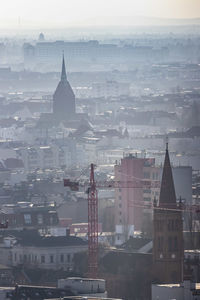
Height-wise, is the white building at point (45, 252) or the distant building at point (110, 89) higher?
the distant building at point (110, 89)

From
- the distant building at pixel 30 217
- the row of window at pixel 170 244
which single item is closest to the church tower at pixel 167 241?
the row of window at pixel 170 244

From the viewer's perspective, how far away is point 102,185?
42375 mm

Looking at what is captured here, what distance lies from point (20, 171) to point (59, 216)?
13828mm

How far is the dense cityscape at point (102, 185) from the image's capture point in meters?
30.5

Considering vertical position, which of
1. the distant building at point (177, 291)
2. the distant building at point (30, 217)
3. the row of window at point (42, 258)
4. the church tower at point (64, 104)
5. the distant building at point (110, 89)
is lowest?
the row of window at point (42, 258)

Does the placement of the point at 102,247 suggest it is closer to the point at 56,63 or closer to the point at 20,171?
the point at 20,171

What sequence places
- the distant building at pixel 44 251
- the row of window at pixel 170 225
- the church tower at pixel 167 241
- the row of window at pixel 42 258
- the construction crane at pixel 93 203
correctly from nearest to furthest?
the church tower at pixel 167 241 < the row of window at pixel 170 225 < the construction crane at pixel 93 203 < the distant building at pixel 44 251 < the row of window at pixel 42 258

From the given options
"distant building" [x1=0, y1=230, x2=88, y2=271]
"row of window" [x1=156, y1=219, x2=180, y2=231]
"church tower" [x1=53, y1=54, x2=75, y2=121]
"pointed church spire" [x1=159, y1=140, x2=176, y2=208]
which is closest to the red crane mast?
"distant building" [x1=0, y1=230, x2=88, y2=271]

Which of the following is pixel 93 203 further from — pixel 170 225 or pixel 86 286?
pixel 86 286

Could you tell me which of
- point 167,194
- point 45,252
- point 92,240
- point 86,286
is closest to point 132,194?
point 45,252

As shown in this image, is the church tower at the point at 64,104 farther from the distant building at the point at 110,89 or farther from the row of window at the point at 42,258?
the row of window at the point at 42,258

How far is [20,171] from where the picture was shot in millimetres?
55156

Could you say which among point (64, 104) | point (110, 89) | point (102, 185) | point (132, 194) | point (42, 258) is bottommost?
point (42, 258)

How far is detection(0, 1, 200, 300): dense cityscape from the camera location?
3048 cm
